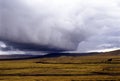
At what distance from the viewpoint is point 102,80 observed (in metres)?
110

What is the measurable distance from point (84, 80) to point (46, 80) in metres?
17.5

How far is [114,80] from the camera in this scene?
110m

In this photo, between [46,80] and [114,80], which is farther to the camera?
[46,80]

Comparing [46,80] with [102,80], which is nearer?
Result: [102,80]

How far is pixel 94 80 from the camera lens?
11181 centimetres

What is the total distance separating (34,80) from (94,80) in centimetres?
2714

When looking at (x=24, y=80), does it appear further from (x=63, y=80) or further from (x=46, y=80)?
(x=63, y=80)

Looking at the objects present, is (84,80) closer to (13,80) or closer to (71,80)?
(71,80)

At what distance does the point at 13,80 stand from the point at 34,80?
34.3 ft

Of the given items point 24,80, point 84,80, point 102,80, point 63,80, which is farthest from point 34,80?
point 102,80

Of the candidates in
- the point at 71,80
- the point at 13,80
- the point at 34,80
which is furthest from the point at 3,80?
the point at 71,80

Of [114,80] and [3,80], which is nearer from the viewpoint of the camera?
[114,80]

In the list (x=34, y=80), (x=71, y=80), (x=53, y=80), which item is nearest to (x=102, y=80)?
(x=71, y=80)

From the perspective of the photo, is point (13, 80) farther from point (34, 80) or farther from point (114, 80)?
point (114, 80)
